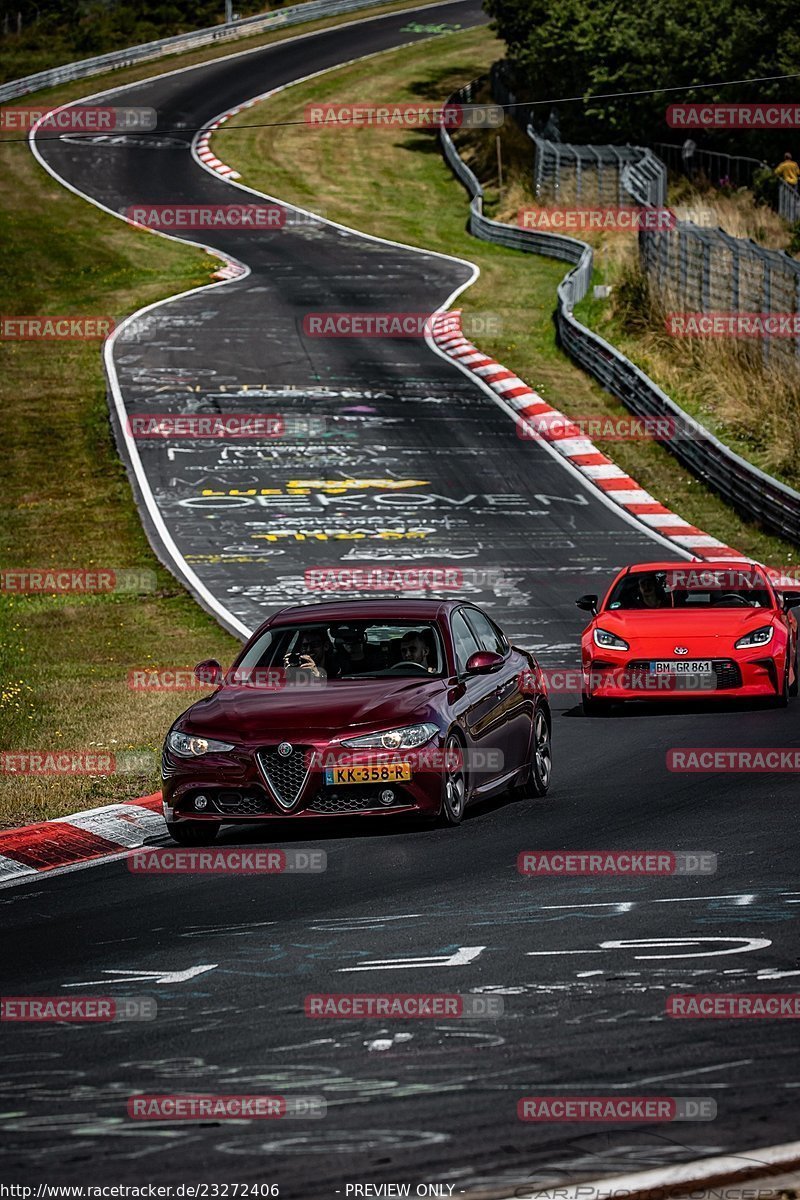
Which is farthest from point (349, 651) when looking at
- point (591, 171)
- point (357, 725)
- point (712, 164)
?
point (591, 171)

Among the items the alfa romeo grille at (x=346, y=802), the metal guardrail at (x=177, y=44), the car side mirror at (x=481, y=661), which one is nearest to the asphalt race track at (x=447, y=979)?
the alfa romeo grille at (x=346, y=802)

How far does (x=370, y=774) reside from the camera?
11.1 metres

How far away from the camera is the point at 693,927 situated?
8.32 metres

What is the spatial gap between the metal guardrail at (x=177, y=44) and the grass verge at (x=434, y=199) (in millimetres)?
8352

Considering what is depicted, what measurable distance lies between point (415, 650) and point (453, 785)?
1.19m

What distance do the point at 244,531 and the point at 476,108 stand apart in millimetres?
42322

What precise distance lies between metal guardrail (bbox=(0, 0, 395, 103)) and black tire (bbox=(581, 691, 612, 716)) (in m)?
58.3

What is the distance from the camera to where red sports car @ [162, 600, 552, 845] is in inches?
438

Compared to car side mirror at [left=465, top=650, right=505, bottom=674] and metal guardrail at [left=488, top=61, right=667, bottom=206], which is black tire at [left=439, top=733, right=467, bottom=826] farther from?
metal guardrail at [left=488, top=61, right=667, bottom=206]

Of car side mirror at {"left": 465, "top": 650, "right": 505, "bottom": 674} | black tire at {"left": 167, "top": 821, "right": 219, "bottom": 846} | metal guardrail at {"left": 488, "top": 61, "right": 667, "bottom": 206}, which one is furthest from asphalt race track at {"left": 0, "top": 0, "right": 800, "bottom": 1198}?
metal guardrail at {"left": 488, "top": 61, "right": 667, "bottom": 206}

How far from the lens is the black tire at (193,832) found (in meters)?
11.5

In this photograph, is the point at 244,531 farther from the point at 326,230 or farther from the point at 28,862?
the point at 326,230

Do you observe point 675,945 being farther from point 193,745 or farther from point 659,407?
point 659,407

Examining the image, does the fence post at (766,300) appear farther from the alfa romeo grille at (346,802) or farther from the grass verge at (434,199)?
the alfa romeo grille at (346,802)
